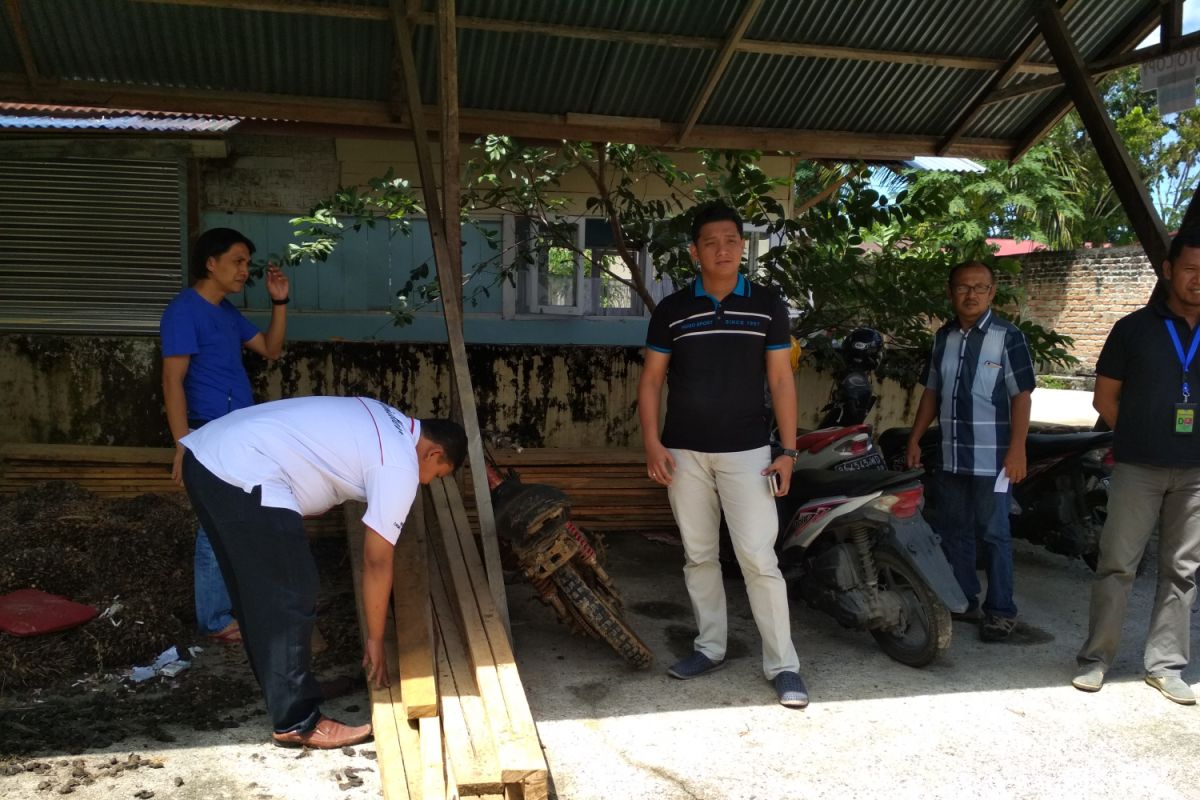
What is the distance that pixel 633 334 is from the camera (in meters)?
9.55

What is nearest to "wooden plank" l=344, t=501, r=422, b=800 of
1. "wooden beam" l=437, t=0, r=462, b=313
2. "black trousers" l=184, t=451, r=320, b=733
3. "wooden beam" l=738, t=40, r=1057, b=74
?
"black trousers" l=184, t=451, r=320, b=733

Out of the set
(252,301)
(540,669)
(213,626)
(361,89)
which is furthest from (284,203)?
(540,669)

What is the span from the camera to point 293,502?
325 cm

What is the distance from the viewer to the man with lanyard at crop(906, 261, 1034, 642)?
4531 millimetres

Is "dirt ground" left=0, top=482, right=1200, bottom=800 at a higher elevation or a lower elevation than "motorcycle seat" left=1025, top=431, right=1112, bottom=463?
lower

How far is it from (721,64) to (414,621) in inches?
147

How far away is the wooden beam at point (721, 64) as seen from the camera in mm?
5215

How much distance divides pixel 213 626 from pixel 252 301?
200 inches

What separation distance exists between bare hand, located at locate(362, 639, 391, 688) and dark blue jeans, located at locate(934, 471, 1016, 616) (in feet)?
9.16

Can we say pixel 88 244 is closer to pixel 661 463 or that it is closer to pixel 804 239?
pixel 804 239

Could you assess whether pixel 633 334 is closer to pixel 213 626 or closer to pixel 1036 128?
pixel 1036 128

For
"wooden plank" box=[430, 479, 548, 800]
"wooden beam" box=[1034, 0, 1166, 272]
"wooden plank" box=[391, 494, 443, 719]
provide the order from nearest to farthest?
"wooden plank" box=[430, 479, 548, 800], "wooden plank" box=[391, 494, 443, 719], "wooden beam" box=[1034, 0, 1166, 272]

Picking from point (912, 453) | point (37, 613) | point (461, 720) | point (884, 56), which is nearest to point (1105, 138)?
point (884, 56)

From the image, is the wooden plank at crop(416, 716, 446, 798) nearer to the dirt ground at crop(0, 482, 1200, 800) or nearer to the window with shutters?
the dirt ground at crop(0, 482, 1200, 800)
